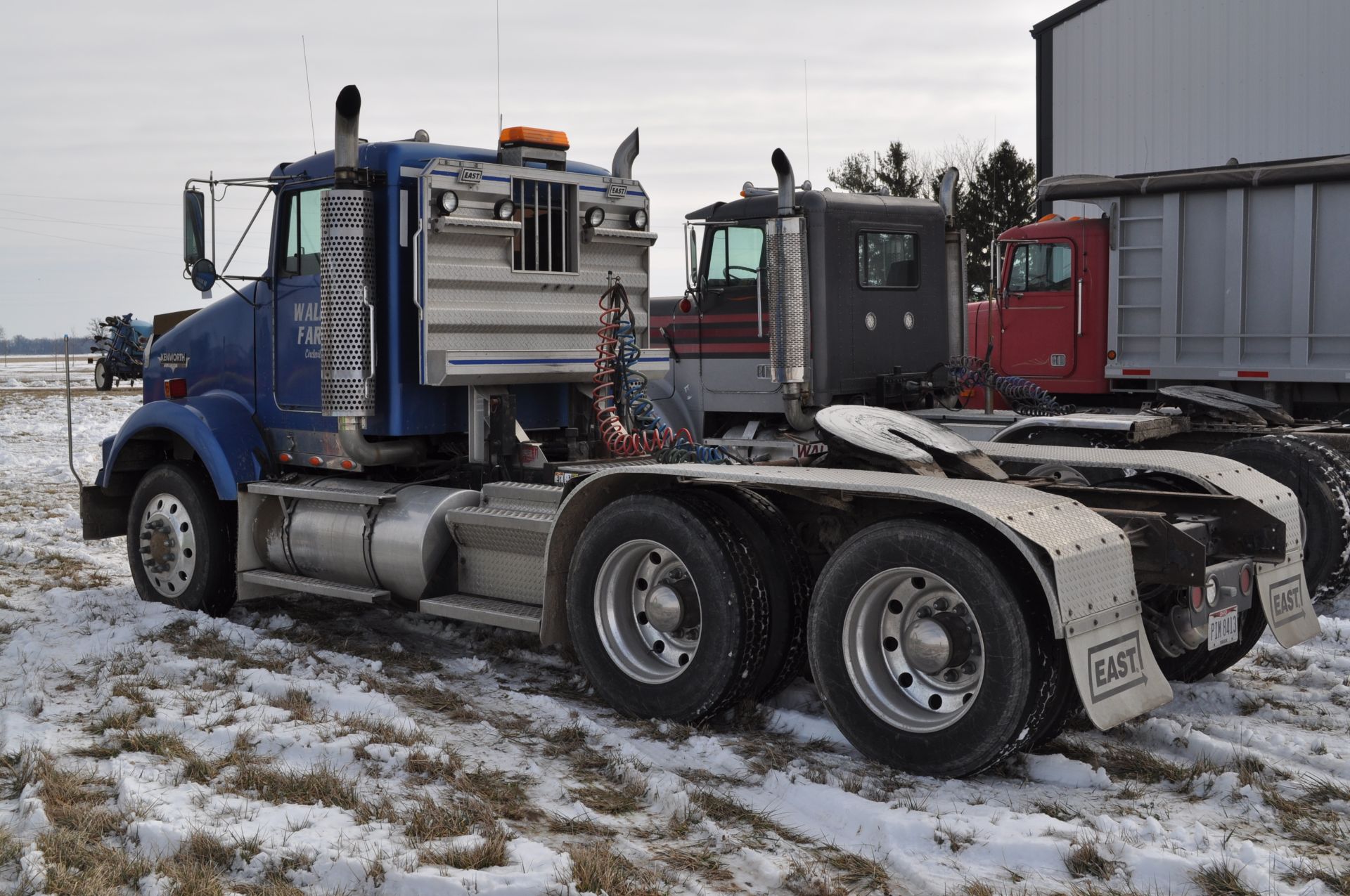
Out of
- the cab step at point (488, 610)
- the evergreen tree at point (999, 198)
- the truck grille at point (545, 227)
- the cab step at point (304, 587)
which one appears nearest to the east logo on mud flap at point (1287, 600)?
the cab step at point (488, 610)

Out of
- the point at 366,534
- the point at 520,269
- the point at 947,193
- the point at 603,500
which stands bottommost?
the point at 366,534

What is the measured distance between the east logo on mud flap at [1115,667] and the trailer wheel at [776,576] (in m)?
1.40

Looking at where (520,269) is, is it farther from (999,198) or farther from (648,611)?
(999,198)

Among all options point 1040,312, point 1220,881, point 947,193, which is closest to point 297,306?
point 1220,881

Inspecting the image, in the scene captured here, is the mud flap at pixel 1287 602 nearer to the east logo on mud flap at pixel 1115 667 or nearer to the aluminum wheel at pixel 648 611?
the east logo on mud flap at pixel 1115 667

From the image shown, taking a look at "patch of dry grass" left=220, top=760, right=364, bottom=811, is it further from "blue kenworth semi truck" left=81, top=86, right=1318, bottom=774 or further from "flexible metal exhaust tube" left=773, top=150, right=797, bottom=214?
"flexible metal exhaust tube" left=773, top=150, right=797, bottom=214

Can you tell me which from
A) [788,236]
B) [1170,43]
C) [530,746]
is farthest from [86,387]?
[530,746]

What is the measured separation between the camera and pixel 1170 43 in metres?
21.1

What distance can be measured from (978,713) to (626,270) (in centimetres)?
430

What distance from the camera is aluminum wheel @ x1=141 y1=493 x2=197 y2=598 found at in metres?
8.03

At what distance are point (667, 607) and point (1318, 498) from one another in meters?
4.44

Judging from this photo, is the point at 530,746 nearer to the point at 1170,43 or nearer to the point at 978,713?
the point at 978,713

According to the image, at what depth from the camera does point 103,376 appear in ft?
128

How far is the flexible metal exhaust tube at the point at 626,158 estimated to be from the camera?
823 cm
